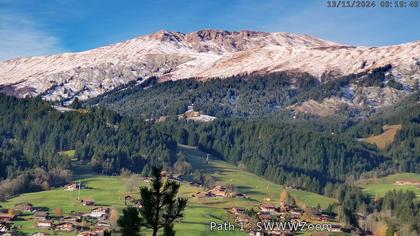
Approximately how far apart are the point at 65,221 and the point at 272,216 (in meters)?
41.9

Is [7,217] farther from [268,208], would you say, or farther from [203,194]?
[268,208]

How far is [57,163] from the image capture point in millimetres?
196125

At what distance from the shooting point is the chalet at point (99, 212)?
466 feet

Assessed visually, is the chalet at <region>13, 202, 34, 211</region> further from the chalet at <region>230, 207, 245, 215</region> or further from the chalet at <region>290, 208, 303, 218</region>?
the chalet at <region>290, 208, 303, 218</region>

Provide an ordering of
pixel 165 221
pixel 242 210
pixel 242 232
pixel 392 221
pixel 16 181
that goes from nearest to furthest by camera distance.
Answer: pixel 165 221 < pixel 242 232 < pixel 242 210 < pixel 392 221 < pixel 16 181

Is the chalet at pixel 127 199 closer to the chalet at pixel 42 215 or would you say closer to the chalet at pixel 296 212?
the chalet at pixel 42 215

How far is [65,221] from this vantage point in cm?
13525

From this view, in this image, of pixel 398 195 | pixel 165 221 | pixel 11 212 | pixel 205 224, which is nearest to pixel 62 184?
pixel 11 212

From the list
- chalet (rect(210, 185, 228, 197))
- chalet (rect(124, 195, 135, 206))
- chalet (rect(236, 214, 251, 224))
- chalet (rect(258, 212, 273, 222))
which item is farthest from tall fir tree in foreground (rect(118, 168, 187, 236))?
chalet (rect(210, 185, 228, 197))

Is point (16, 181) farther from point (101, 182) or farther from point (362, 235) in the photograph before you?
point (362, 235)

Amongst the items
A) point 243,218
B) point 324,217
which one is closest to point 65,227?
point 243,218

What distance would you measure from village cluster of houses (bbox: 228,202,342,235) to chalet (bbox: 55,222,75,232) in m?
30.8

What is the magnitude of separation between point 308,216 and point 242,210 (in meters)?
14.2

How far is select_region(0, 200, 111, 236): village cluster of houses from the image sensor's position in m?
125
